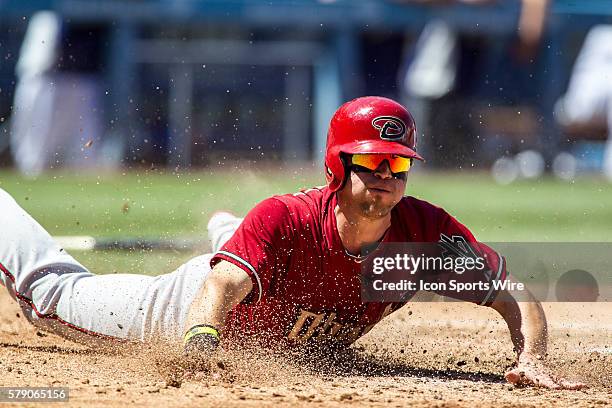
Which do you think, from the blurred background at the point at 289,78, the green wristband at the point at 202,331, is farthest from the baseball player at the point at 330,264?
the blurred background at the point at 289,78

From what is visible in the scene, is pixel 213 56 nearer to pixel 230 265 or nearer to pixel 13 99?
pixel 13 99

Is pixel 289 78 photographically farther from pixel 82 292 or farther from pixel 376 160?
pixel 376 160

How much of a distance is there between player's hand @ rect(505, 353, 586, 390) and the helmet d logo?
1.14m

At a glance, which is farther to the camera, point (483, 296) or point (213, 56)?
point (213, 56)

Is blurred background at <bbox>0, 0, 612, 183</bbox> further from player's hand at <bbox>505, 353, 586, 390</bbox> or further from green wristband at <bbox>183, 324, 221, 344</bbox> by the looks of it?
green wristband at <bbox>183, 324, 221, 344</bbox>

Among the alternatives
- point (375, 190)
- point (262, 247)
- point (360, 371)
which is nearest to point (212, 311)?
point (262, 247)

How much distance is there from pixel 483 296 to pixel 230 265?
124 centimetres

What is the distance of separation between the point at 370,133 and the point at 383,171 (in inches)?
7.0

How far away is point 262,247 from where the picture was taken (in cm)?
445

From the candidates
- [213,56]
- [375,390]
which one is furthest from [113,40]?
[375,390]

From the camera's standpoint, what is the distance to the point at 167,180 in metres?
20.4

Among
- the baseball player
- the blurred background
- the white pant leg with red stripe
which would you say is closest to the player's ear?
the baseball player

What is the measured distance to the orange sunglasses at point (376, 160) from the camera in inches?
177

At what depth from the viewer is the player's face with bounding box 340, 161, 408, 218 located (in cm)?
448
